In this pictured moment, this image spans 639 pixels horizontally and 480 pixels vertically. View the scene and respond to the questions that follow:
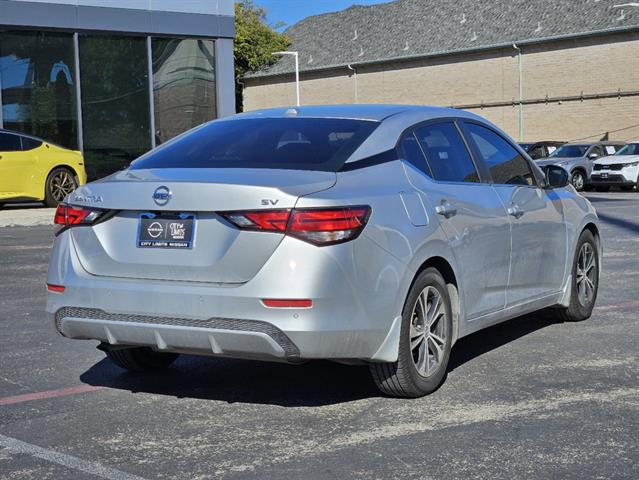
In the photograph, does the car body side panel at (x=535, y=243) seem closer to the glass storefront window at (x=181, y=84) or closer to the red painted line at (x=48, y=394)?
the red painted line at (x=48, y=394)

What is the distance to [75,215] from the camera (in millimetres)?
5672

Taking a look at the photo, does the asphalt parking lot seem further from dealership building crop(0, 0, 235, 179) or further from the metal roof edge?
the metal roof edge

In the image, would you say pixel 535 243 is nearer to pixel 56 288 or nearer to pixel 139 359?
pixel 139 359

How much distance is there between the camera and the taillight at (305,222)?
16.6 ft

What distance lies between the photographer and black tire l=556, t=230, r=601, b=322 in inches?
312

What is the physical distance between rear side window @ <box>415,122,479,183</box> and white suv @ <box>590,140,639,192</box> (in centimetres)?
2698

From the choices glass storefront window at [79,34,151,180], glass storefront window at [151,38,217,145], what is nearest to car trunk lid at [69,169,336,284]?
glass storefront window at [79,34,151,180]

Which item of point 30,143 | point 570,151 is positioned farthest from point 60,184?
point 570,151

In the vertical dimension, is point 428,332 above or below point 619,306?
above

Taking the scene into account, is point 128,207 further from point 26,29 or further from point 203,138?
point 26,29

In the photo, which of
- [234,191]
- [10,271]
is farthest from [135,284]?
[10,271]

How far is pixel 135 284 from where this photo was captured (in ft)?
17.7

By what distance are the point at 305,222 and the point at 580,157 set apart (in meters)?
30.4

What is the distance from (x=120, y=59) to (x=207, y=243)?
847 inches
